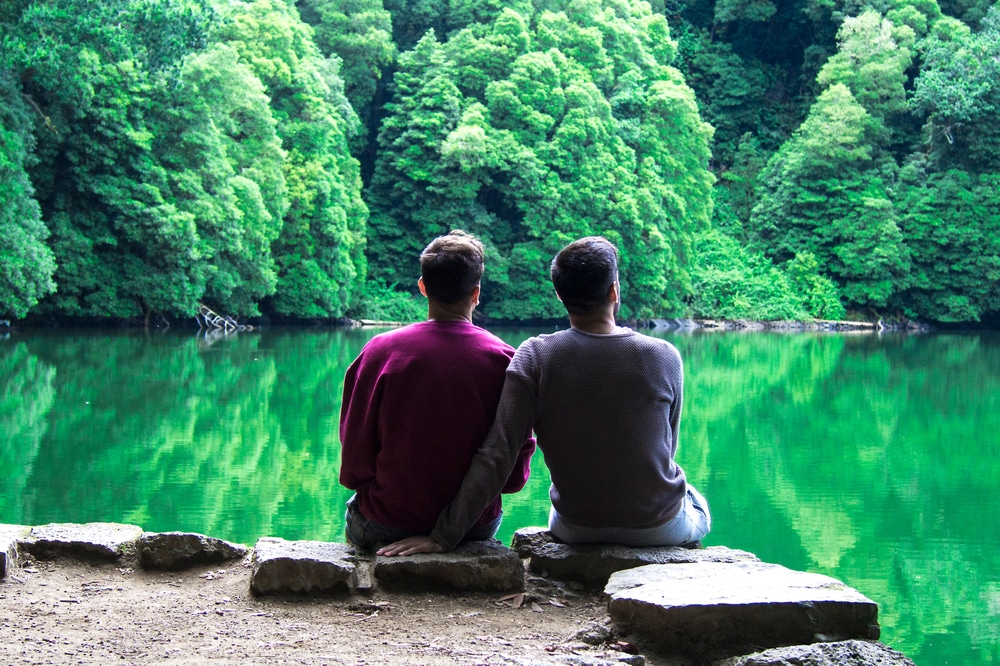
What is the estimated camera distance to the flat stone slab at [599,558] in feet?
10.4

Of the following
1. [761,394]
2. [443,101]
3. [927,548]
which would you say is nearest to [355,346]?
[761,394]

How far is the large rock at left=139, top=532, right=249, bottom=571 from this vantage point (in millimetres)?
3408

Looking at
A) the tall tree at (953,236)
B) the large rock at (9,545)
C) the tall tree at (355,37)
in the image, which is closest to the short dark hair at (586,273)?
the large rock at (9,545)

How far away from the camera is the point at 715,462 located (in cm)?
945

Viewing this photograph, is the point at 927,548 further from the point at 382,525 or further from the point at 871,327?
the point at 871,327

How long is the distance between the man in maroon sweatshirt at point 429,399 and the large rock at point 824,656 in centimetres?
95

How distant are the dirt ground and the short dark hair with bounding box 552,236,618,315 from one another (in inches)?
33.7

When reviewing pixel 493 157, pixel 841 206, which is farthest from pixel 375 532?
pixel 841 206

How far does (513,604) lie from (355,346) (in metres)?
18.1

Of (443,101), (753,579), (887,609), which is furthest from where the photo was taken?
(443,101)

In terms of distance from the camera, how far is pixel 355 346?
20.9m

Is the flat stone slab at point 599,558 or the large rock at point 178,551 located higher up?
the flat stone slab at point 599,558

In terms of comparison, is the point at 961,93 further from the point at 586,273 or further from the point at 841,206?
the point at 586,273

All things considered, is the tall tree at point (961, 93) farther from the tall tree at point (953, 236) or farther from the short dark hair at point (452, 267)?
the short dark hair at point (452, 267)
